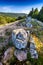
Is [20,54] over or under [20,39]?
under

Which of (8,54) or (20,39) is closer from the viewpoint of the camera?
(8,54)

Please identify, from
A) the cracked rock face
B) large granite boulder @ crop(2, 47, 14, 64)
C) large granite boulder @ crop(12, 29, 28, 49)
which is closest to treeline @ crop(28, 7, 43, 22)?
large granite boulder @ crop(12, 29, 28, 49)

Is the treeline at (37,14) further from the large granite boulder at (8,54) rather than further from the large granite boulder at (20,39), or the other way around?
the large granite boulder at (8,54)

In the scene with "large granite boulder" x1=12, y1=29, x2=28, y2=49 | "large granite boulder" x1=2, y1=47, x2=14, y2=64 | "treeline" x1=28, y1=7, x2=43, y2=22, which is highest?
"large granite boulder" x1=12, y1=29, x2=28, y2=49

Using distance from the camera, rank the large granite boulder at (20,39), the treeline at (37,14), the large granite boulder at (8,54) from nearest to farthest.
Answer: the large granite boulder at (8,54) → the large granite boulder at (20,39) → the treeline at (37,14)

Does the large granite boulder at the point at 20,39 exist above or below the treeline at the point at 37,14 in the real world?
above

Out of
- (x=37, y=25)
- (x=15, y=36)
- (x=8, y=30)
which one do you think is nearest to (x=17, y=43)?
(x=15, y=36)

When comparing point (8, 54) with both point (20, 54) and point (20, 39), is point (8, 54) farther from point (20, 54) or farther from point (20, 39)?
point (20, 39)

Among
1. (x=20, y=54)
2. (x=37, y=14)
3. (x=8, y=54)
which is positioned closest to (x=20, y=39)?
(x=20, y=54)

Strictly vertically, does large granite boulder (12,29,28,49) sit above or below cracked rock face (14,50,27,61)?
above

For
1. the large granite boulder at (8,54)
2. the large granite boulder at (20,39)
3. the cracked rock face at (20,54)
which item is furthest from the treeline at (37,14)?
the cracked rock face at (20,54)

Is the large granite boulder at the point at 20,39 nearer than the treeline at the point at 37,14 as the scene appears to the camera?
Yes

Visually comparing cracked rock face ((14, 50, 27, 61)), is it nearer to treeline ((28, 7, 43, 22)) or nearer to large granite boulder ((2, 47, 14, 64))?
large granite boulder ((2, 47, 14, 64))

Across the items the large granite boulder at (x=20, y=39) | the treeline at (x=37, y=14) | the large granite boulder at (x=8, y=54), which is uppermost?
the large granite boulder at (x=20, y=39)
